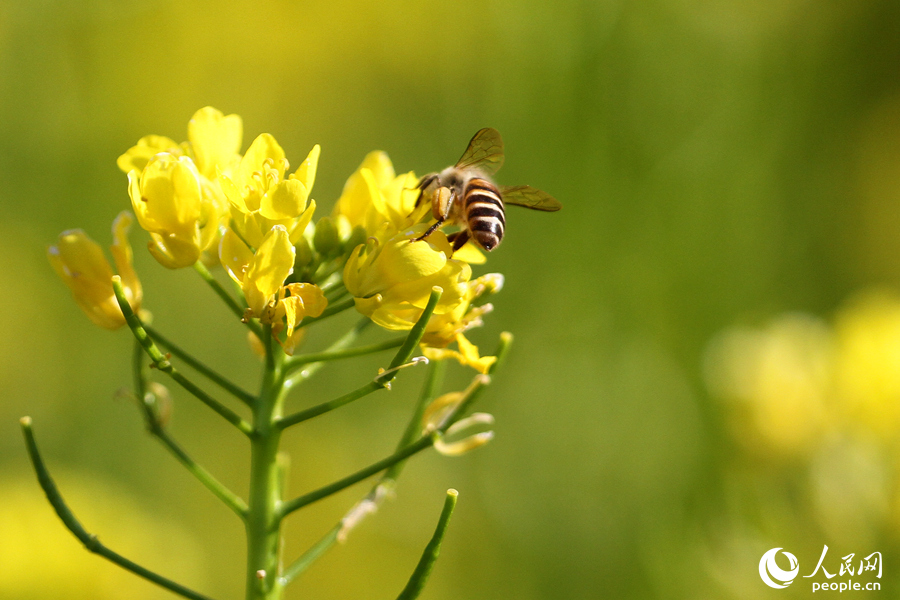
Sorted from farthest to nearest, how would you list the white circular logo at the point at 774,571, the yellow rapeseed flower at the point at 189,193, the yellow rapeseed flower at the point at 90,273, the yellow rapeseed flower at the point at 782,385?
the yellow rapeseed flower at the point at 782,385 → the white circular logo at the point at 774,571 → the yellow rapeseed flower at the point at 90,273 → the yellow rapeseed flower at the point at 189,193

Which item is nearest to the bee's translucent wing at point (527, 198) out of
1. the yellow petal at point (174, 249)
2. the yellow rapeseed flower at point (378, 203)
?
the yellow rapeseed flower at point (378, 203)

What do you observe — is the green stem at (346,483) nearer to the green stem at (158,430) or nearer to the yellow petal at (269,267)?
the green stem at (158,430)

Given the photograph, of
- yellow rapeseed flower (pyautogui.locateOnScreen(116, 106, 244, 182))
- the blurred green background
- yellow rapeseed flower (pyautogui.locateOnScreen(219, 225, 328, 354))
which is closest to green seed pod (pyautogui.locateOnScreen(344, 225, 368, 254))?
yellow rapeseed flower (pyautogui.locateOnScreen(219, 225, 328, 354))

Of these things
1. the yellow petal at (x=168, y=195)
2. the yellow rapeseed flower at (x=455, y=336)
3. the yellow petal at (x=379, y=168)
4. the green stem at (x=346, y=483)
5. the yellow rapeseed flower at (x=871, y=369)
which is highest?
the yellow rapeseed flower at (x=871, y=369)

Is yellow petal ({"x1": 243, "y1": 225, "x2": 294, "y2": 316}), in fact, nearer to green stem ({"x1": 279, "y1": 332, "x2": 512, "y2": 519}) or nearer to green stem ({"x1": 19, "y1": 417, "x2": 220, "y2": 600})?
green stem ({"x1": 279, "y1": 332, "x2": 512, "y2": 519})

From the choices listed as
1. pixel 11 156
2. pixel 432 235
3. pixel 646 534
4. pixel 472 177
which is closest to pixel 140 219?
pixel 432 235
